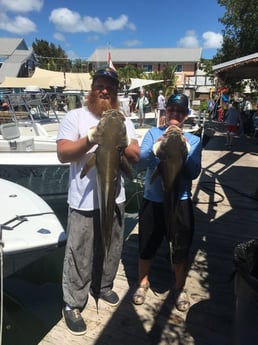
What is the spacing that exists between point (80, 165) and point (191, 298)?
1797 millimetres

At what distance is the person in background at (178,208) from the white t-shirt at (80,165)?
0.31 meters

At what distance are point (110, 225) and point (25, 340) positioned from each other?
2.58 meters

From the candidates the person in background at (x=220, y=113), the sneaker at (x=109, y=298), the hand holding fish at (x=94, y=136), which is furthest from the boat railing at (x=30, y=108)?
the person in background at (x=220, y=113)

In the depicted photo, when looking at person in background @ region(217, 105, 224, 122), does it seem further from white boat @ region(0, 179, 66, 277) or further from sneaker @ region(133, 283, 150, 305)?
sneaker @ region(133, 283, 150, 305)

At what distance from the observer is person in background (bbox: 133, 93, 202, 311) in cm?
279

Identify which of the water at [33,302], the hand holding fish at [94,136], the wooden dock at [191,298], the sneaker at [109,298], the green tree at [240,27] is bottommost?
the water at [33,302]

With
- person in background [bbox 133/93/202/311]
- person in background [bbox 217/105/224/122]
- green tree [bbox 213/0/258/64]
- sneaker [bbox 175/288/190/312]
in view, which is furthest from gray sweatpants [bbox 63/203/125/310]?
person in background [bbox 217/105/224/122]

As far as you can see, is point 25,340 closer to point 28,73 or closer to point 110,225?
point 110,225

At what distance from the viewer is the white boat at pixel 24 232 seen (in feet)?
11.5

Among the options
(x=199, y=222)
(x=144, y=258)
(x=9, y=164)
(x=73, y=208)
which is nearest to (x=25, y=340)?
(x=144, y=258)

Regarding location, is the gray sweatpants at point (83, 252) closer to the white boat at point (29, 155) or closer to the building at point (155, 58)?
the white boat at point (29, 155)

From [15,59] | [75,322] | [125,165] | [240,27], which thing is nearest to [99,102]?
[125,165]

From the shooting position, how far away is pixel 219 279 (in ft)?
12.4

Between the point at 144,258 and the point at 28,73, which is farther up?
the point at 28,73
